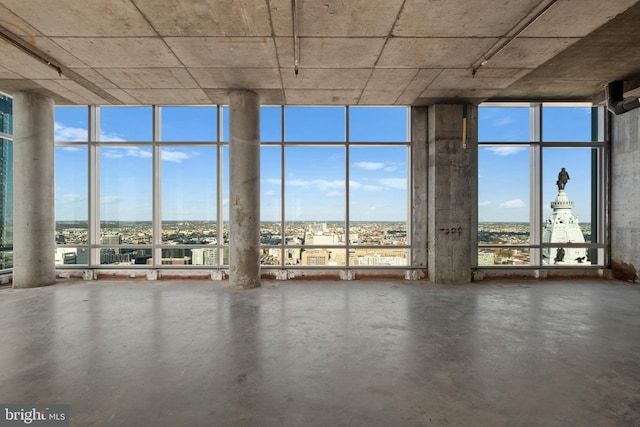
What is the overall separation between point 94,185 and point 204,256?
10.7 feet

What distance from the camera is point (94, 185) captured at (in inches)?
291

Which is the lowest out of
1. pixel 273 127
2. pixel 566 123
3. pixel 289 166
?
pixel 289 166

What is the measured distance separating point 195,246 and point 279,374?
17.5 ft

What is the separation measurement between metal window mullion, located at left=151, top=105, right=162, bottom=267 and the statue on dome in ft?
33.3

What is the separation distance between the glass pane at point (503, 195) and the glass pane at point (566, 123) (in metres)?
0.79

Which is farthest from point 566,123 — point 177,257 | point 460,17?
point 177,257

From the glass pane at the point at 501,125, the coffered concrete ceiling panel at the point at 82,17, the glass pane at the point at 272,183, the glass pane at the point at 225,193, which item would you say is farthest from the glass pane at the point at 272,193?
the glass pane at the point at 501,125

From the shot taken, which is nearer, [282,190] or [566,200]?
[282,190]

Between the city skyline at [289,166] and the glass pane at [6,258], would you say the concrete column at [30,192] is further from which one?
the glass pane at [6,258]

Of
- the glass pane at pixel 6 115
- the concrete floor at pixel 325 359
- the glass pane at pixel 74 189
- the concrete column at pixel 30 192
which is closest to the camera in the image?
the concrete floor at pixel 325 359

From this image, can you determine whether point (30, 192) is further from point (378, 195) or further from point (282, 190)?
point (378, 195)

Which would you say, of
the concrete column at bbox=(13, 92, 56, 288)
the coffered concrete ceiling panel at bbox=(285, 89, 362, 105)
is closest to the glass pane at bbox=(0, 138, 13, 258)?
the concrete column at bbox=(13, 92, 56, 288)

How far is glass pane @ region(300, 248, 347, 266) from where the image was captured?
7.40 m

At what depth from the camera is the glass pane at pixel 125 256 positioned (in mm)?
7402
